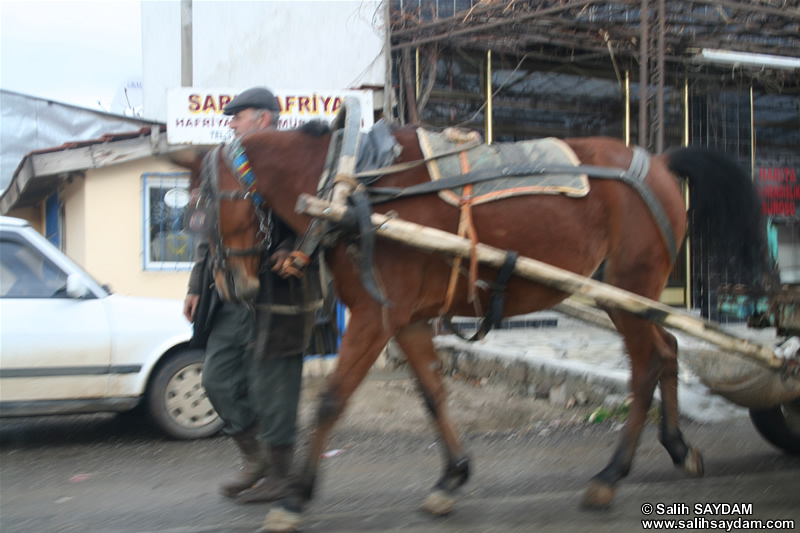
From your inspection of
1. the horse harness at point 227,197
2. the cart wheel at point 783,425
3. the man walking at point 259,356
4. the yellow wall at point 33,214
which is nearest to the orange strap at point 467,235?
the man walking at point 259,356

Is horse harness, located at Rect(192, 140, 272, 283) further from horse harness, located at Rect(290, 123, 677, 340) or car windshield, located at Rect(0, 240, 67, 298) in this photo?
car windshield, located at Rect(0, 240, 67, 298)

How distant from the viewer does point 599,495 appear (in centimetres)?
319

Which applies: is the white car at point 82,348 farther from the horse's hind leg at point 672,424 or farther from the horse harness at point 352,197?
the horse's hind leg at point 672,424

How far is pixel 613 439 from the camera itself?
4.55 metres

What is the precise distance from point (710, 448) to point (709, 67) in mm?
7179

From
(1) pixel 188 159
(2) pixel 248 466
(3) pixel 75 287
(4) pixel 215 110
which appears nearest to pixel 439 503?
(2) pixel 248 466

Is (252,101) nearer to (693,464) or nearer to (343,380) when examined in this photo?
(343,380)

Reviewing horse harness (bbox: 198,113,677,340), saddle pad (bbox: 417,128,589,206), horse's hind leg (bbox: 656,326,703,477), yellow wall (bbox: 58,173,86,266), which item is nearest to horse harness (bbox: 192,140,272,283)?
horse harness (bbox: 198,113,677,340)

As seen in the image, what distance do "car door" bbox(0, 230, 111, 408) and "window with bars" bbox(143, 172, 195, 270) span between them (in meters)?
3.22

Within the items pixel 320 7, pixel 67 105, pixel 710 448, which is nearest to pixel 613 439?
pixel 710 448

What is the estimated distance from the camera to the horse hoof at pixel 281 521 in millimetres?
2865

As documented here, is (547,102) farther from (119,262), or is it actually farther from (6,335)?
(6,335)

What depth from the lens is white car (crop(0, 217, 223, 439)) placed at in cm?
455

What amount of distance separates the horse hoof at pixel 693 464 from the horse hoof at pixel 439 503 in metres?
1.26
